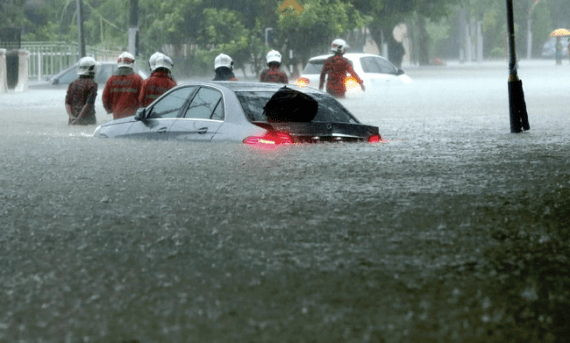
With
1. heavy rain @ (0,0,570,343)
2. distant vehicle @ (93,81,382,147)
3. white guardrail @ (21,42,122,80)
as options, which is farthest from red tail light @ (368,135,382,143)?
white guardrail @ (21,42,122,80)

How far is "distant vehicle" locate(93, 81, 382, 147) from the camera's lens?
45.3 feet

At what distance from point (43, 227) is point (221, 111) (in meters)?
6.26

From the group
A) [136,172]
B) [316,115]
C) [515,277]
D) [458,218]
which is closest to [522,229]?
[458,218]

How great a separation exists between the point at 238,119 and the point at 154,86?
12.9ft

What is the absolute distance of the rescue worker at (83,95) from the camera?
2075cm

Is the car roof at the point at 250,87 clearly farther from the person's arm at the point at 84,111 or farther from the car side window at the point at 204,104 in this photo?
the person's arm at the point at 84,111

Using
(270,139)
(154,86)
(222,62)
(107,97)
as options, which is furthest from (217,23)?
(270,139)

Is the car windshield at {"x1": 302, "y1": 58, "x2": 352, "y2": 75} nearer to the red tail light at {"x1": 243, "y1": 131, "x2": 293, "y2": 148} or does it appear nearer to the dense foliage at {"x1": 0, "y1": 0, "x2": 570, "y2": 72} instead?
the dense foliage at {"x1": 0, "y1": 0, "x2": 570, "y2": 72}

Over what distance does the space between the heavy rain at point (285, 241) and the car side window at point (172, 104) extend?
0.40 meters

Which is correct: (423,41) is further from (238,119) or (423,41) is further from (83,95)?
(238,119)

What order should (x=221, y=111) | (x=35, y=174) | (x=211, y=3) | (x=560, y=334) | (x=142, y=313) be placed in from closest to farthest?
1. (x=560, y=334)
2. (x=142, y=313)
3. (x=35, y=174)
4. (x=221, y=111)
5. (x=211, y=3)

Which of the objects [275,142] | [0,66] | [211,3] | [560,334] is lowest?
[560,334]

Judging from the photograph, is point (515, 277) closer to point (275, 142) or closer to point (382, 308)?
point (382, 308)

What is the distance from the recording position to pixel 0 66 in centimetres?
4119
